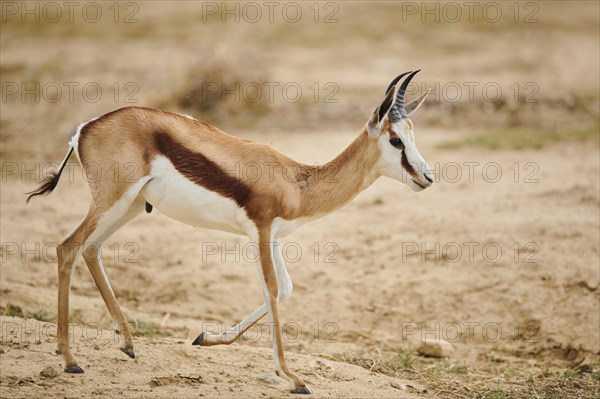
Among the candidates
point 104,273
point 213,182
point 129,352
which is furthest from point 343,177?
point 129,352

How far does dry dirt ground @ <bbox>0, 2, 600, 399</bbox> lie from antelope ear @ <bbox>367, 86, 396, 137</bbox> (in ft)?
6.81

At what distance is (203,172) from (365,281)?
368cm

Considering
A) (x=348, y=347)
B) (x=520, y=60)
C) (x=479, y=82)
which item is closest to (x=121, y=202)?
(x=348, y=347)

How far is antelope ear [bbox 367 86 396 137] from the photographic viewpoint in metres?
6.65

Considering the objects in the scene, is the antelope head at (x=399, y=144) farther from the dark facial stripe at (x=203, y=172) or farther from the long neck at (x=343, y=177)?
the dark facial stripe at (x=203, y=172)

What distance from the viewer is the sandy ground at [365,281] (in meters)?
8.37

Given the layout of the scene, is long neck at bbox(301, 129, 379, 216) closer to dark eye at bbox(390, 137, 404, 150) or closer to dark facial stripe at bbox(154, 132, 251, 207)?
dark eye at bbox(390, 137, 404, 150)

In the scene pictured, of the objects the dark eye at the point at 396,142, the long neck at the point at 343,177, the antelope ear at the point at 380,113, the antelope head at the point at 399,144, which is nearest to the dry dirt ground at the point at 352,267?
the long neck at the point at 343,177

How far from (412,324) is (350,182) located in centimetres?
271

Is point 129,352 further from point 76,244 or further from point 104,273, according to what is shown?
point 76,244

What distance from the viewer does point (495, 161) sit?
13.4 m

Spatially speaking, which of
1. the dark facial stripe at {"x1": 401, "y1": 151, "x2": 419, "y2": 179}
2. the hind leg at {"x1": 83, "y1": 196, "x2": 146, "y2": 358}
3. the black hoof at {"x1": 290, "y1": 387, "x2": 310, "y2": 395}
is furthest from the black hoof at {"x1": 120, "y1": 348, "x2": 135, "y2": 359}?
the dark facial stripe at {"x1": 401, "y1": 151, "x2": 419, "y2": 179}

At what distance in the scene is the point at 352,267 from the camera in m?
10.2

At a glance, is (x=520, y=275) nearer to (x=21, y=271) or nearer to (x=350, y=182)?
(x=350, y=182)
